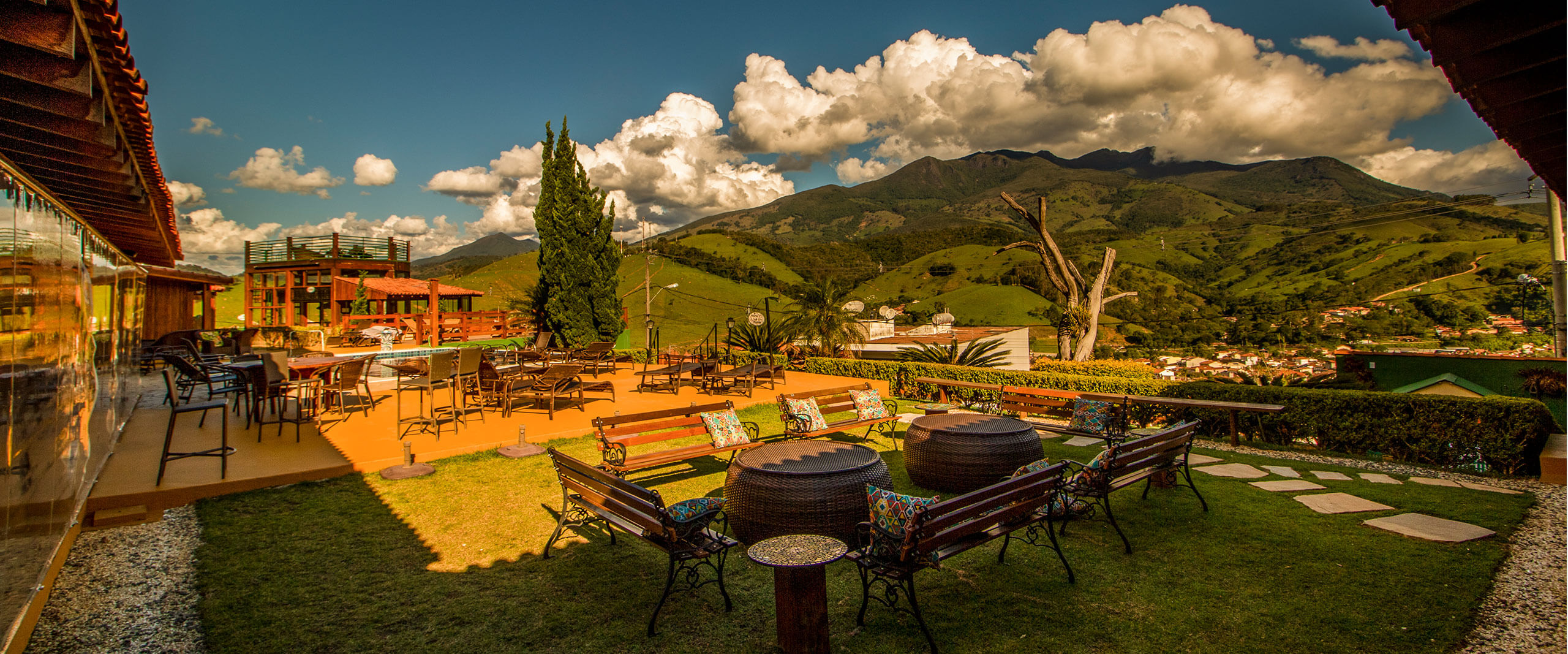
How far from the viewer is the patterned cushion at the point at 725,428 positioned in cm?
588

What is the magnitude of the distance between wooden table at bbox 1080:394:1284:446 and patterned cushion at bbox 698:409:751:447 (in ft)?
14.3

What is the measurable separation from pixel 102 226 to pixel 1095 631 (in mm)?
→ 8865

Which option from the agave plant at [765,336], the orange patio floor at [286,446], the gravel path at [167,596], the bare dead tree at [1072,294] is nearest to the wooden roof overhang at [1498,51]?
the gravel path at [167,596]

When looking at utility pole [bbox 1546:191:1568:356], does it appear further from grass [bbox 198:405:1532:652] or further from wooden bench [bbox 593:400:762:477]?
wooden bench [bbox 593:400:762:477]

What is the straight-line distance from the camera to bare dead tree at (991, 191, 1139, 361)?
49.1ft

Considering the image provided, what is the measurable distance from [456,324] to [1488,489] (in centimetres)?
2352

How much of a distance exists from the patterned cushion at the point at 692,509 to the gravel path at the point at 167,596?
220 centimetres

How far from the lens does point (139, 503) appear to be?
480cm

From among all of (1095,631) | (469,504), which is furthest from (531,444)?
(1095,631)

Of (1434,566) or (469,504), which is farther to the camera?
(469,504)

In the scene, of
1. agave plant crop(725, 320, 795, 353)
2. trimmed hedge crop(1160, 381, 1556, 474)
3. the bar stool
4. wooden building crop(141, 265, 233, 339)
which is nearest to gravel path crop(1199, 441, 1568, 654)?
trimmed hedge crop(1160, 381, 1556, 474)

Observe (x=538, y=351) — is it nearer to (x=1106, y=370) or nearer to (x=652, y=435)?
(x=652, y=435)

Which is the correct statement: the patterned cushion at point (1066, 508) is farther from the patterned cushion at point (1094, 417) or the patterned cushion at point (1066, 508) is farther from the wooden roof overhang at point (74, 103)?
the wooden roof overhang at point (74, 103)

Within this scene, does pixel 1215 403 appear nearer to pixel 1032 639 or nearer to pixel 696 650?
pixel 1032 639
